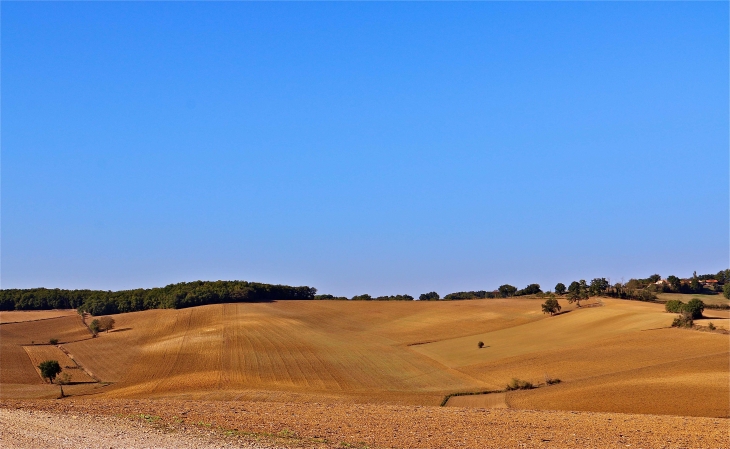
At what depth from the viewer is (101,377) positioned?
61.1 m

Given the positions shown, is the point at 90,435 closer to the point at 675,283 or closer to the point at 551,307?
the point at 551,307

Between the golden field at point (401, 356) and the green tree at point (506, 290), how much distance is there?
33.2 m

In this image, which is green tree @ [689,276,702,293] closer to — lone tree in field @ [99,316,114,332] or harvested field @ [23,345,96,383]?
lone tree in field @ [99,316,114,332]

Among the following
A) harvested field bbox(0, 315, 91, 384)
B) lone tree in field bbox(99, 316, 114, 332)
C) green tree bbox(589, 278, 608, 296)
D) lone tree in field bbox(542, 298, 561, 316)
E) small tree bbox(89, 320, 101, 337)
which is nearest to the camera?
harvested field bbox(0, 315, 91, 384)

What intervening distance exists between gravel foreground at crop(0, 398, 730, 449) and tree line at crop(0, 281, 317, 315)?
87.1 metres

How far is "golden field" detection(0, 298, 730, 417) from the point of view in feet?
141

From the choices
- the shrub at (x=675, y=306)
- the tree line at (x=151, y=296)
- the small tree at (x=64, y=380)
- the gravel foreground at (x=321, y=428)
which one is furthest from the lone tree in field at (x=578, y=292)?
the gravel foreground at (x=321, y=428)

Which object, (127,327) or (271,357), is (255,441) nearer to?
(271,357)

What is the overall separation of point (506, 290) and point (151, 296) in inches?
2827

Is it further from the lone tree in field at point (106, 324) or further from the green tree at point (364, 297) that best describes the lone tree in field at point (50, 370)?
the green tree at point (364, 297)

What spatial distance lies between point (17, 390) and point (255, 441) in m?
39.8

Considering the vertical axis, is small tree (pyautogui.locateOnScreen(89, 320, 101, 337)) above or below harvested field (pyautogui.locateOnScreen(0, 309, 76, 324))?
below

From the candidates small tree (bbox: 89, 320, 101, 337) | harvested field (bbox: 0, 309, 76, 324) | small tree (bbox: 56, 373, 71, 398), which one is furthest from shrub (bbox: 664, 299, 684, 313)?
harvested field (bbox: 0, 309, 76, 324)

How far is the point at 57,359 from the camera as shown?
7131 centimetres
